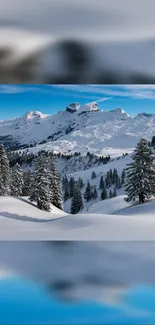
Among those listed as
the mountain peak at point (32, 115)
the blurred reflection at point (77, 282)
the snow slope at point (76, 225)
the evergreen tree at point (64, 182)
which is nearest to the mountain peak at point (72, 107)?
the mountain peak at point (32, 115)

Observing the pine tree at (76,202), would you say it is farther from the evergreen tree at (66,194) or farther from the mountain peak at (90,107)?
the mountain peak at (90,107)

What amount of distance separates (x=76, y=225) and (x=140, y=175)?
1002mm

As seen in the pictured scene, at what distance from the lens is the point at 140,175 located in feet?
8.23

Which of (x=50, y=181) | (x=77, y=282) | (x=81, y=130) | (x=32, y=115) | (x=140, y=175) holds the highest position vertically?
(x=32, y=115)

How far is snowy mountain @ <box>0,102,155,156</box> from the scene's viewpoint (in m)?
1.70

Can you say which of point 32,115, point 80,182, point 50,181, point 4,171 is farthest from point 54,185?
point 32,115

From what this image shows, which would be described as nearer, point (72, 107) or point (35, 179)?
point (72, 107)

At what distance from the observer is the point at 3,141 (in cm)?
181

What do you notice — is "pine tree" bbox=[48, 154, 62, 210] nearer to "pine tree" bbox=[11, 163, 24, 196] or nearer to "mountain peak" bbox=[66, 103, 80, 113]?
"pine tree" bbox=[11, 163, 24, 196]

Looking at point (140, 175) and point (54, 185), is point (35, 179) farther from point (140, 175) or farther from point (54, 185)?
point (140, 175)

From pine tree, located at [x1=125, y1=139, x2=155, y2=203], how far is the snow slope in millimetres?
296

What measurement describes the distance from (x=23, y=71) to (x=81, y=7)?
0.29m

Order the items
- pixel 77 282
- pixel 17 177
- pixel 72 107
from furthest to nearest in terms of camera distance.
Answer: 1. pixel 17 177
2. pixel 72 107
3. pixel 77 282

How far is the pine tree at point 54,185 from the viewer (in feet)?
6.12
